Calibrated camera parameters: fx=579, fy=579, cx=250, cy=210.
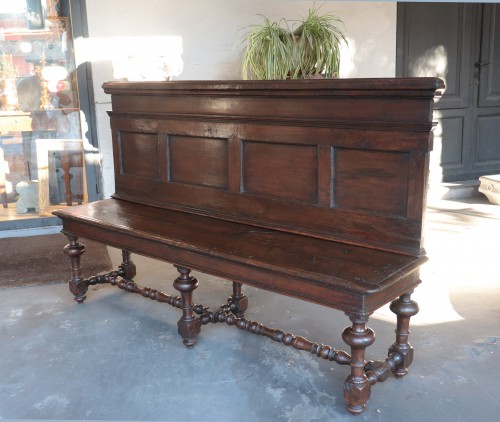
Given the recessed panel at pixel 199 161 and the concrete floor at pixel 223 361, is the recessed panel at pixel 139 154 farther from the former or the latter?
the concrete floor at pixel 223 361

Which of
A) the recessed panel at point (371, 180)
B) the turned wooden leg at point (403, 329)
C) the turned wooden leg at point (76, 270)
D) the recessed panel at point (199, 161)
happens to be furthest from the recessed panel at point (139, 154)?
the turned wooden leg at point (403, 329)

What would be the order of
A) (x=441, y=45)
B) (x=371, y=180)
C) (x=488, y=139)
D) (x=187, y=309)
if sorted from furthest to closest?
(x=488, y=139), (x=441, y=45), (x=187, y=309), (x=371, y=180)

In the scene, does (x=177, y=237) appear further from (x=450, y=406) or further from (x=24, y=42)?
(x=24, y=42)

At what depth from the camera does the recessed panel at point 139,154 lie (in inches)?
131

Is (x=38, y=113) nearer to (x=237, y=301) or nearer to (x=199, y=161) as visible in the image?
(x=199, y=161)

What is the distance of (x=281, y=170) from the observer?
2.65 m

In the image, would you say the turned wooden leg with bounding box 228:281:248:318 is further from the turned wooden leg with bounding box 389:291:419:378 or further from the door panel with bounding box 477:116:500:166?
the door panel with bounding box 477:116:500:166

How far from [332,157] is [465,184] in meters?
4.14

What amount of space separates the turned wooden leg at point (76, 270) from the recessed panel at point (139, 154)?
0.53 meters

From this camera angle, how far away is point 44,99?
16.3 ft

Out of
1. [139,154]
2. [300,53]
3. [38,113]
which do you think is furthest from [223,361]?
[38,113]

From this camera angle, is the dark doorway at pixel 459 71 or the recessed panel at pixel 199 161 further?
the dark doorway at pixel 459 71

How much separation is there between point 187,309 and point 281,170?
797 mm

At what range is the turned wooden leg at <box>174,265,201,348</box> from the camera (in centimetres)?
271
